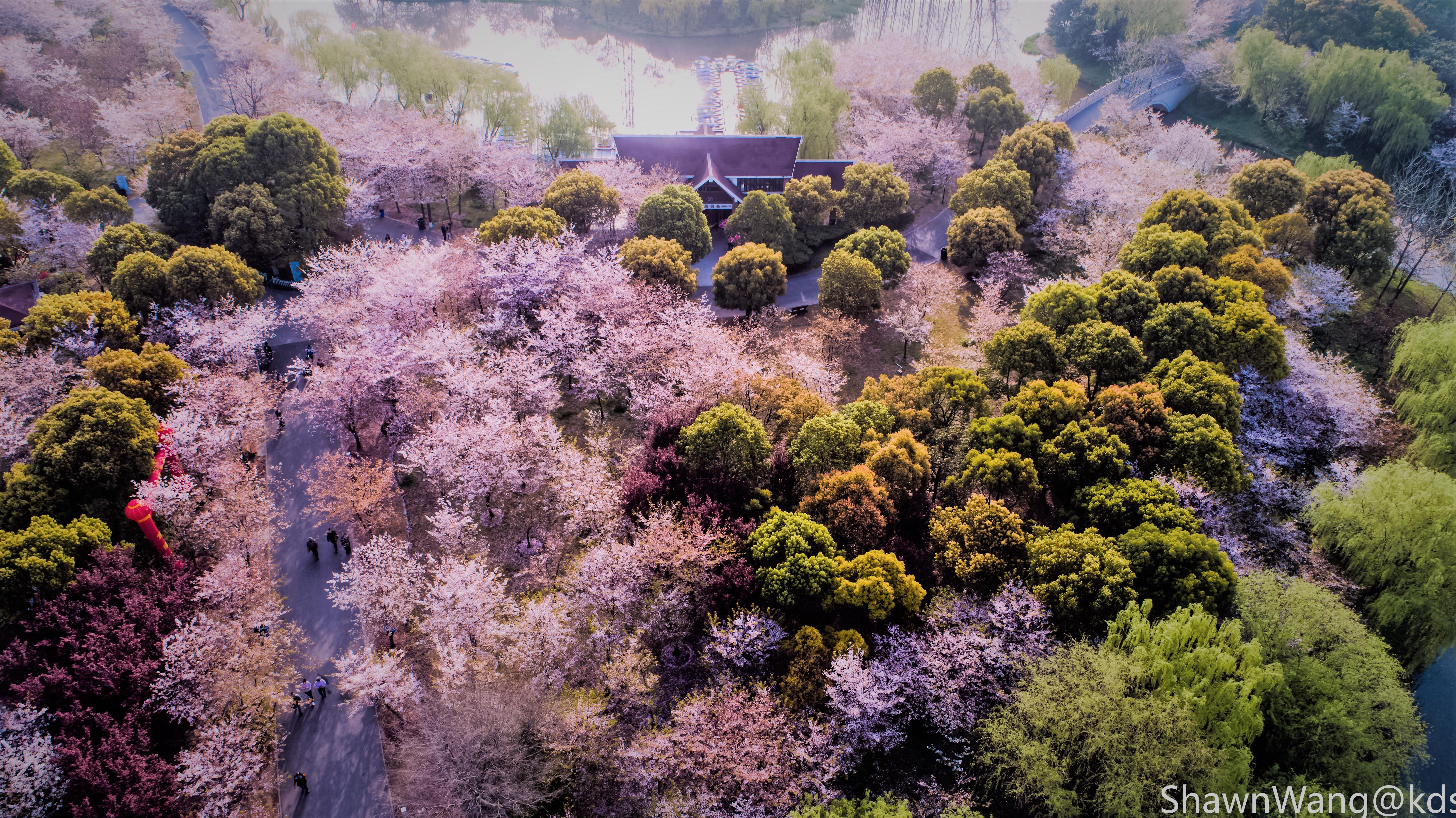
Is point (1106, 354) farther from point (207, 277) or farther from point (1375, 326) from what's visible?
point (207, 277)

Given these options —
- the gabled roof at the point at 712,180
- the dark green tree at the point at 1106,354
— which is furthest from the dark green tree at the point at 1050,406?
the gabled roof at the point at 712,180

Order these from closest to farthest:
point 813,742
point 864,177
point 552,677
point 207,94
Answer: point 813,742, point 552,677, point 864,177, point 207,94

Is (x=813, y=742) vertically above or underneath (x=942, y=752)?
above

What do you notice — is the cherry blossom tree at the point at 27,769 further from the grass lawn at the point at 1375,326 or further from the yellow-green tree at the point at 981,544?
the grass lawn at the point at 1375,326

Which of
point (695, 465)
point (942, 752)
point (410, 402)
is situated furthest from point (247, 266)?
point (942, 752)

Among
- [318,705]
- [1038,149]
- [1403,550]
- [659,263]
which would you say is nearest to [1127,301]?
[1403,550]

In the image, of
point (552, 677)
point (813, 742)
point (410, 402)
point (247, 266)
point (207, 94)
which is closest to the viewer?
point (813, 742)

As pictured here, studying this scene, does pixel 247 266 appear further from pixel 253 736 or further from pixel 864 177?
pixel 864 177

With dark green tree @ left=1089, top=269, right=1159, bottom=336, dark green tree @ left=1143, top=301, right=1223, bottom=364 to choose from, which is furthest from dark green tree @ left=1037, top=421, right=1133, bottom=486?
dark green tree @ left=1089, top=269, right=1159, bottom=336
